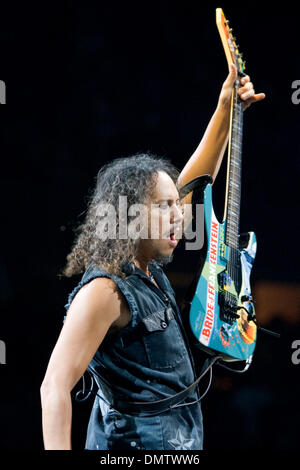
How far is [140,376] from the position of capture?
119 centimetres

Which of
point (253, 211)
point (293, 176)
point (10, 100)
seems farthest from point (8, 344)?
point (293, 176)

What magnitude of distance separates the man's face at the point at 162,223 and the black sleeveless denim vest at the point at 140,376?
0.24ft

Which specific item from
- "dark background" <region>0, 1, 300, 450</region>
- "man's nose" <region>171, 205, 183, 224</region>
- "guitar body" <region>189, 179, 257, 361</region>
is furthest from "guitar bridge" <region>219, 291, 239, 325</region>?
"dark background" <region>0, 1, 300, 450</region>

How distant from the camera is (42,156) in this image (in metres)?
2.43

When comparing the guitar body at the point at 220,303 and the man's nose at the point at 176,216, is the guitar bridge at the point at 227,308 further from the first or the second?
the man's nose at the point at 176,216

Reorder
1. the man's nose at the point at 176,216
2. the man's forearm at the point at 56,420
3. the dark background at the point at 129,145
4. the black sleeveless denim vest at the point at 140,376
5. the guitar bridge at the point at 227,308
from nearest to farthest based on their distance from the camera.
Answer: the man's forearm at the point at 56,420
the black sleeveless denim vest at the point at 140,376
the man's nose at the point at 176,216
the guitar bridge at the point at 227,308
the dark background at the point at 129,145

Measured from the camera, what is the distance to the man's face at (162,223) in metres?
1.27

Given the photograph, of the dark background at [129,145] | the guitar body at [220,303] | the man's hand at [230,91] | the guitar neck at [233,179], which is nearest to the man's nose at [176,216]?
the guitar body at [220,303]

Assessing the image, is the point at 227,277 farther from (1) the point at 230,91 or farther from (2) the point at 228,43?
(2) the point at 228,43

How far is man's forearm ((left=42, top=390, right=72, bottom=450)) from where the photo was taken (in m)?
0.99

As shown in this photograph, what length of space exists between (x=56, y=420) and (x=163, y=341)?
0.32m

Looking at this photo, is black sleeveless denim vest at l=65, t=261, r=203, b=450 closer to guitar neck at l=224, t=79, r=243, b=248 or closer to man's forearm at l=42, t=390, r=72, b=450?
man's forearm at l=42, t=390, r=72, b=450

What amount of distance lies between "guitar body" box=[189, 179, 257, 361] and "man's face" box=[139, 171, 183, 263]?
5.1 inches

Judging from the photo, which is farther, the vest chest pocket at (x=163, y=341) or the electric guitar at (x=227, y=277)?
the electric guitar at (x=227, y=277)
